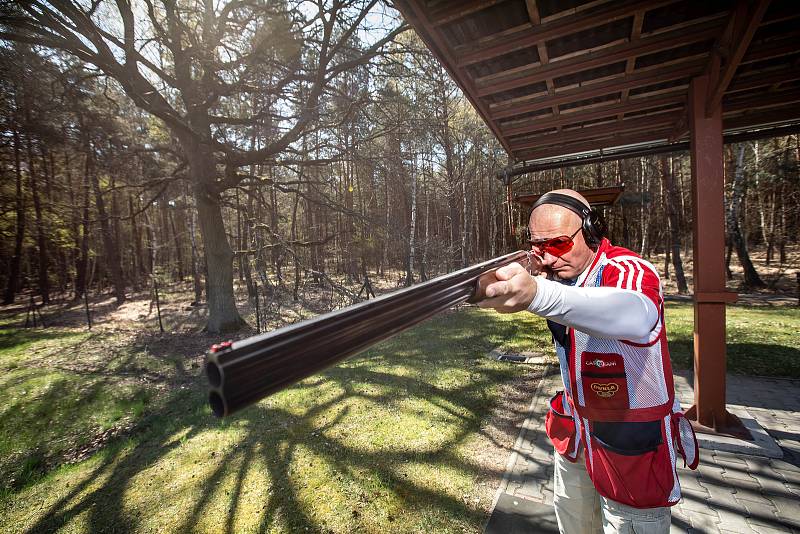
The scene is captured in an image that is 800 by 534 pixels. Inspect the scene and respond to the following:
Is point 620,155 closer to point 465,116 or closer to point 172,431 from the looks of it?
point 172,431

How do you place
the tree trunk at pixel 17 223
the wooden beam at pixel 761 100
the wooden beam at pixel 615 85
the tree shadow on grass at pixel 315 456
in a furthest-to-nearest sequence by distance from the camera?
the tree trunk at pixel 17 223, the wooden beam at pixel 761 100, the tree shadow on grass at pixel 315 456, the wooden beam at pixel 615 85

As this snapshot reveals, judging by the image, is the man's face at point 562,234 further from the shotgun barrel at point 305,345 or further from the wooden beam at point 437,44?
the wooden beam at point 437,44

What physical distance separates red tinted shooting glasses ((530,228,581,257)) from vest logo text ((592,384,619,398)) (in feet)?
2.34

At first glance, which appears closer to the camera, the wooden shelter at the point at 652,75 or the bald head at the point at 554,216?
the bald head at the point at 554,216

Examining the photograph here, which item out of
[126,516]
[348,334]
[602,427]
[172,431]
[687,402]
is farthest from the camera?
[172,431]

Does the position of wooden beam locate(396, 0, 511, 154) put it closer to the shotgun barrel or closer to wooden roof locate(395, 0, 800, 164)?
wooden roof locate(395, 0, 800, 164)

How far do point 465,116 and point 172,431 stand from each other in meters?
18.7

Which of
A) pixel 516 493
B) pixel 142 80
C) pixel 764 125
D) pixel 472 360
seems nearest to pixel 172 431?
pixel 516 493

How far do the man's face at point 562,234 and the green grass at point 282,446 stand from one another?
2682 millimetres

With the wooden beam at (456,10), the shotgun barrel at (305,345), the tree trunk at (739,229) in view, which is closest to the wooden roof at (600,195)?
the wooden beam at (456,10)

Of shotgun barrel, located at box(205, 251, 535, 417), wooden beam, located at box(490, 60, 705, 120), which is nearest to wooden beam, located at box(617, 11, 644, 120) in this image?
wooden beam, located at box(490, 60, 705, 120)

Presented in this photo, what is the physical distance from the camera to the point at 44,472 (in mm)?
4559

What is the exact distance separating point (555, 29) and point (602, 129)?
258 cm

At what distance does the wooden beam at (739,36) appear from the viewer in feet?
7.00
